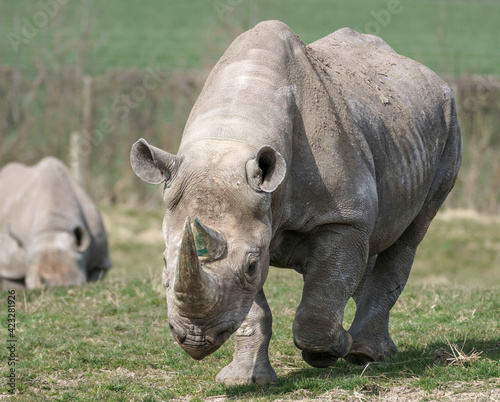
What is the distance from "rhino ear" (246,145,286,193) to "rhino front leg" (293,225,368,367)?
94 centimetres

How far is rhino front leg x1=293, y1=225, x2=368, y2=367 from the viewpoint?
5.75 metres

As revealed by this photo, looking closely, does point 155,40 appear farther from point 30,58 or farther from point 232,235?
point 232,235

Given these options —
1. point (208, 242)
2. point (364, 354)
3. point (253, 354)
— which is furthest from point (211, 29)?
point (208, 242)

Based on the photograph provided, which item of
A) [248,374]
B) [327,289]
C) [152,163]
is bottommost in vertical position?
[248,374]

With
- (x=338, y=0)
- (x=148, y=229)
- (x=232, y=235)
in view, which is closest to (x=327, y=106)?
(x=232, y=235)

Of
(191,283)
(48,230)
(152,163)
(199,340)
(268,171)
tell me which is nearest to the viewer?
(191,283)

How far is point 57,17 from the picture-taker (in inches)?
970

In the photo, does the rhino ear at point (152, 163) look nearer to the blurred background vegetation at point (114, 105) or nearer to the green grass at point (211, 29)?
the green grass at point (211, 29)

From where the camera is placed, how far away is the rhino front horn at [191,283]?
14.9 feet

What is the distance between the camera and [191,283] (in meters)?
4.65

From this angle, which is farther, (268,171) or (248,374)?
(248,374)

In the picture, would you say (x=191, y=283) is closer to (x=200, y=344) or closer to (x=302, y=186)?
(x=200, y=344)

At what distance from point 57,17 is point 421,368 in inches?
810

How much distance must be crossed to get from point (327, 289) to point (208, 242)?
1334 millimetres
